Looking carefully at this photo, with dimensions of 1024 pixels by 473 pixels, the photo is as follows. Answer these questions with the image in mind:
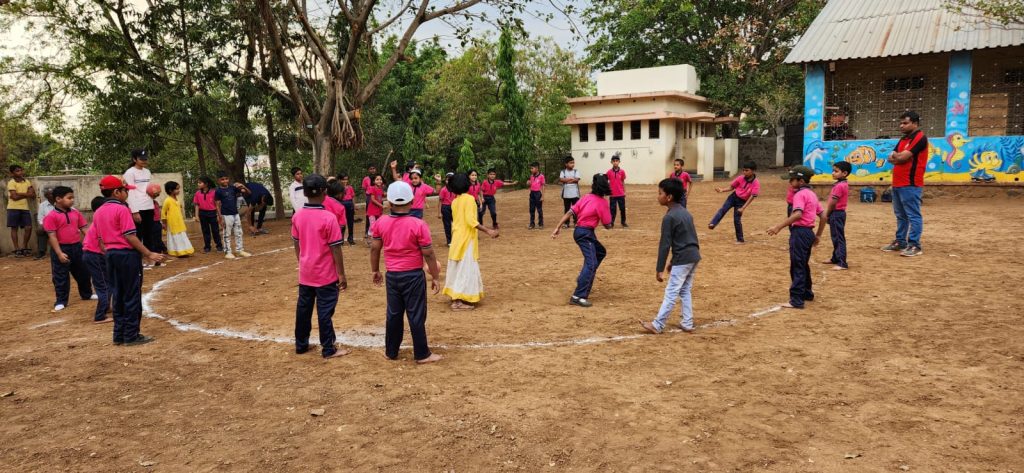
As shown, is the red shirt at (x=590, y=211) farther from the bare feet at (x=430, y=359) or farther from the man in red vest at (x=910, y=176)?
the man in red vest at (x=910, y=176)

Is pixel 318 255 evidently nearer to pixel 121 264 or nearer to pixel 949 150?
pixel 121 264

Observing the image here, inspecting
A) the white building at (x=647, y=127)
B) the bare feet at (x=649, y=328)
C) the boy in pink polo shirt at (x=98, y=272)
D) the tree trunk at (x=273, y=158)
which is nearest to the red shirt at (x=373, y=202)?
the boy in pink polo shirt at (x=98, y=272)

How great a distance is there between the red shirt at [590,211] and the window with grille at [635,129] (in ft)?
84.8

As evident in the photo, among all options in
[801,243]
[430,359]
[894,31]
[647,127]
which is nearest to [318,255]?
[430,359]

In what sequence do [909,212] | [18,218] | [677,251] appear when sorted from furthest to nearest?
[18,218]
[909,212]
[677,251]

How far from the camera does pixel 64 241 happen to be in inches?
328

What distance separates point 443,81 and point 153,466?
33.2 m

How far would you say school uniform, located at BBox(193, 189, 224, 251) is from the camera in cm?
1368

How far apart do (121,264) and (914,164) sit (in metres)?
11.1

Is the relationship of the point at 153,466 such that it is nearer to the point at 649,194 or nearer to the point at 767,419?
the point at 767,419

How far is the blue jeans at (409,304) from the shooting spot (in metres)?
5.72

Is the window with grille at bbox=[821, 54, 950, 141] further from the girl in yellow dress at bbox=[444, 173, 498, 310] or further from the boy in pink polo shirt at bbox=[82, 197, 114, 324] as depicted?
the boy in pink polo shirt at bbox=[82, 197, 114, 324]

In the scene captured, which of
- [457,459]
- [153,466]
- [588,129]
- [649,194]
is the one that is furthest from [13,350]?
[588,129]

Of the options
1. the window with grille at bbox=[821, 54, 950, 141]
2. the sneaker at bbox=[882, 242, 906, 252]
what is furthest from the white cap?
the window with grille at bbox=[821, 54, 950, 141]
